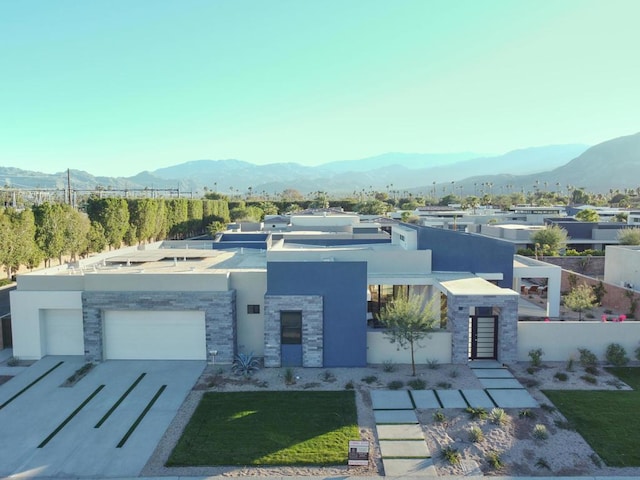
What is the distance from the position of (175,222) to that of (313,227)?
30.8 metres

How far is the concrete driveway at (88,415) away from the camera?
1140cm

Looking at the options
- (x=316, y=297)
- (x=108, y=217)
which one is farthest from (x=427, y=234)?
(x=108, y=217)

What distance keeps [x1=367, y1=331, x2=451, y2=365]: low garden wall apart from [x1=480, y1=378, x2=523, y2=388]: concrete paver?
2.01 metres

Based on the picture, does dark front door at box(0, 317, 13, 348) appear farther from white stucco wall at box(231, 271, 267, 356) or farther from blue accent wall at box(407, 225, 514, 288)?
blue accent wall at box(407, 225, 514, 288)

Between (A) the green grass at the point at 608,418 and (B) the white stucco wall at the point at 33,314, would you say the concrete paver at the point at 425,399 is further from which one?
(B) the white stucco wall at the point at 33,314

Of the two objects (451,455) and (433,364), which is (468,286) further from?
(451,455)

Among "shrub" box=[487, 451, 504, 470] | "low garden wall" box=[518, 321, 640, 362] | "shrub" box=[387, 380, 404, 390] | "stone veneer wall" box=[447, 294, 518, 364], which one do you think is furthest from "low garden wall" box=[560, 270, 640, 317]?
"shrub" box=[487, 451, 504, 470]

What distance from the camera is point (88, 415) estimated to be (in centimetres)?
1394

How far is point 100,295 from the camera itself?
18.0 metres

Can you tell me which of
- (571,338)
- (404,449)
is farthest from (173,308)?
(571,338)

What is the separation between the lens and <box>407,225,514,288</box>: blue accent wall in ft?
73.6

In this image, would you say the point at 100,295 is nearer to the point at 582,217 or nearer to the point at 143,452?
the point at 143,452

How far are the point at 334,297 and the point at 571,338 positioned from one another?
10.0 meters

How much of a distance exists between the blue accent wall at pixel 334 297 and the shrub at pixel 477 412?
4.89 metres
